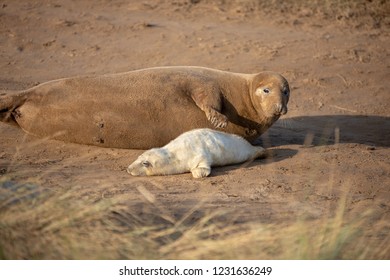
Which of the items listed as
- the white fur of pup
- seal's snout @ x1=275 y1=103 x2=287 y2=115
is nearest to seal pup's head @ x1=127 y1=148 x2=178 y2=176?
the white fur of pup

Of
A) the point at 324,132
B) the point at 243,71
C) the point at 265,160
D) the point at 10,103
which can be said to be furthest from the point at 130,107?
the point at 243,71

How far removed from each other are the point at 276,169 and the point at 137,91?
5.79ft

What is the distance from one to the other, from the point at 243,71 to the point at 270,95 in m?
3.18

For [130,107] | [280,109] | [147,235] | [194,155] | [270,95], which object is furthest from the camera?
[270,95]

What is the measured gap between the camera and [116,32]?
11.7 meters

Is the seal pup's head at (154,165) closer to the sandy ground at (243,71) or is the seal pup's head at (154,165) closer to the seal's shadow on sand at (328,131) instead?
the sandy ground at (243,71)

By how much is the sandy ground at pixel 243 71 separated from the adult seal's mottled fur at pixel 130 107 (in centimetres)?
21

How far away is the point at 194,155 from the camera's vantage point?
617cm

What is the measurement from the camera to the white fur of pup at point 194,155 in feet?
19.8

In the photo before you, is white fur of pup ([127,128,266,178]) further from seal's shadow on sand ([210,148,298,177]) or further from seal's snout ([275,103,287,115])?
seal's snout ([275,103,287,115])

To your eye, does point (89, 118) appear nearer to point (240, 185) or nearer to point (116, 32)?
point (240, 185)

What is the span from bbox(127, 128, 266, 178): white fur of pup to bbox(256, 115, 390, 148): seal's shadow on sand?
100cm

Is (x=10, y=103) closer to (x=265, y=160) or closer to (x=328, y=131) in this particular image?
(x=265, y=160)
